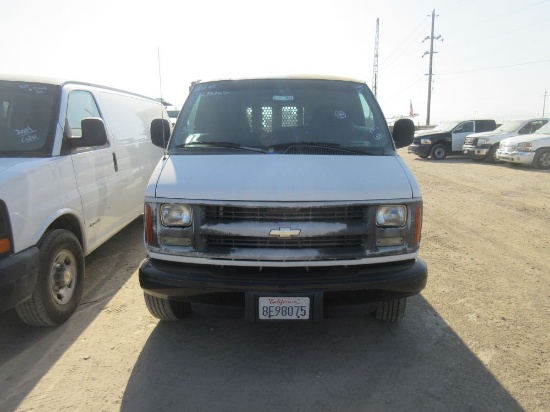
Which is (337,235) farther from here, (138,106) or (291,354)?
(138,106)

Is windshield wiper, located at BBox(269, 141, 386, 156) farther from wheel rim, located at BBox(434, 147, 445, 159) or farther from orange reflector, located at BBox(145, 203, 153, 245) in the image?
wheel rim, located at BBox(434, 147, 445, 159)

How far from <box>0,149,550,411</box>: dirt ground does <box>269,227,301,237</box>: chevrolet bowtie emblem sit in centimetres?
101

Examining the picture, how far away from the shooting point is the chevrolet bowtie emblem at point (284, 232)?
2742mm

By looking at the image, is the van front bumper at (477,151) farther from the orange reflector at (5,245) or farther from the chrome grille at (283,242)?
the orange reflector at (5,245)

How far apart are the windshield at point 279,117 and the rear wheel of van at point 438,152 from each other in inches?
625

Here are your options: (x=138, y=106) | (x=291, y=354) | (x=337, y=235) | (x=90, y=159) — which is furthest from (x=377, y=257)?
(x=138, y=106)

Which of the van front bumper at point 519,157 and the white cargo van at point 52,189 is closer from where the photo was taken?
the white cargo van at point 52,189

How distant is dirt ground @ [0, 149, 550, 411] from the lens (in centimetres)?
260

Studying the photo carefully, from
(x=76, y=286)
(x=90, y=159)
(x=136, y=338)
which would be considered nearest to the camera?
(x=136, y=338)

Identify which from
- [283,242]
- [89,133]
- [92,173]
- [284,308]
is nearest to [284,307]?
[284,308]

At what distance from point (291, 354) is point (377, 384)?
682mm

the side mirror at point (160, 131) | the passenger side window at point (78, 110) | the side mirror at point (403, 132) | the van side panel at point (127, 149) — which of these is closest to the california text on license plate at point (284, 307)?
the side mirror at point (160, 131)

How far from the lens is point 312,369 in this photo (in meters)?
2.92

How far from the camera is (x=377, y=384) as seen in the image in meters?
2.74
